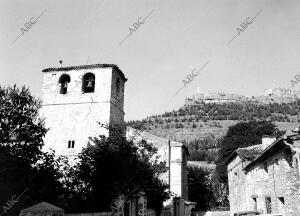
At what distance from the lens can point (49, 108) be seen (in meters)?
25.6

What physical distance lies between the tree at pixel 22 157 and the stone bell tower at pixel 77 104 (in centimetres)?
1050

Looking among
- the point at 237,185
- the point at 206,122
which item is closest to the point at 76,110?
the point at 237,185

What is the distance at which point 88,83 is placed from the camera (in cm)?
2595

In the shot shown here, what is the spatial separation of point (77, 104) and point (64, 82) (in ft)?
9.24

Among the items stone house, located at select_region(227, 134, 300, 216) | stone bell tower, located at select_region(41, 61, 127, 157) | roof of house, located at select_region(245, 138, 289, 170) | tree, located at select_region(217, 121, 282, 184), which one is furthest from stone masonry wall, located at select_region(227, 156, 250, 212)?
tree, located at select_region(217, 121, 282, 184)

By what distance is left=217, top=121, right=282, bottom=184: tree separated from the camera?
44969mm

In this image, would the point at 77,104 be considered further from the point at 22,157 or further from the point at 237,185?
the point at 237,185

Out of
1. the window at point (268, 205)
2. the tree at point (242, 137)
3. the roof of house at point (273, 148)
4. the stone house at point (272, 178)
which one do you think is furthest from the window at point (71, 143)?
the tree at point (242, 137)

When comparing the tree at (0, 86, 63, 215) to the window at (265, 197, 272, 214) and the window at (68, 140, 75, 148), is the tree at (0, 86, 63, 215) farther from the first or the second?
the window at (265, 197, 272, 214)

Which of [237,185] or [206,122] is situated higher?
[206,122]

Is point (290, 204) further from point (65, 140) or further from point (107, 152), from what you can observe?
point (65, 140)

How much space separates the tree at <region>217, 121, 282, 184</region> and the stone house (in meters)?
19.3

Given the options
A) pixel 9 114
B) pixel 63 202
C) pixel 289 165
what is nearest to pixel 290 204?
pixel 289 165

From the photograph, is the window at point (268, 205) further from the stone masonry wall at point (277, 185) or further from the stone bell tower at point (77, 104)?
the stone bell tower at point (77, 104)
